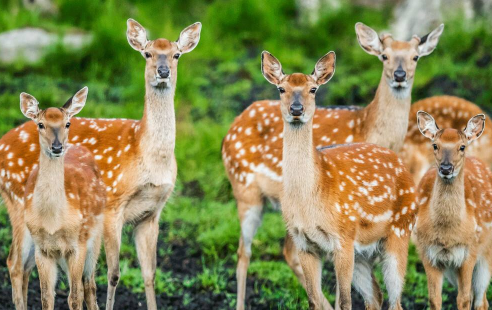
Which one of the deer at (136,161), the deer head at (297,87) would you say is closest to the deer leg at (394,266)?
the deer head at (297,87)

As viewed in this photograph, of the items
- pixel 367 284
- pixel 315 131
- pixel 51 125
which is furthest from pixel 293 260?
pixel 51 125

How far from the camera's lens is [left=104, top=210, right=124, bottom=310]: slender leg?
784cm

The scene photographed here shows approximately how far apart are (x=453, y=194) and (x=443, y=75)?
219 inches

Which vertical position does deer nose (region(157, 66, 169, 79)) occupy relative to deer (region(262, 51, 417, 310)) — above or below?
above

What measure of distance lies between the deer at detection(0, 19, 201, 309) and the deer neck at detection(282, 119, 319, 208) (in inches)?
55.0

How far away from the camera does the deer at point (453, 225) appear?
7.41 m

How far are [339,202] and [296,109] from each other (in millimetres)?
790

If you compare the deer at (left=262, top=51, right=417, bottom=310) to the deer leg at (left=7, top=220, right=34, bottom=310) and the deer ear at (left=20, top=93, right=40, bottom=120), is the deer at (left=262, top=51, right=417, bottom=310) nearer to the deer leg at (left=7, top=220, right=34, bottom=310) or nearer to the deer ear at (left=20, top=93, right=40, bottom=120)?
the deer ear at (left=20, top=93, right=40, bottom=120)

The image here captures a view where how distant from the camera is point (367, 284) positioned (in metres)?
7.62

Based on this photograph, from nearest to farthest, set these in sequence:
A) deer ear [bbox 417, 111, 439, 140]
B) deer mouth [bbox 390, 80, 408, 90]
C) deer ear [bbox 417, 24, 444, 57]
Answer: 1. deer ear [bbox 417, 111, 439, 140]
2. deer mouth [bbox 390, 80, 408, 90]
3. deer ear [bbox 417, 24, 444, 57]

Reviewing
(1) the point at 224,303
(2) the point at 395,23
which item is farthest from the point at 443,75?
(1) the point at 224,303

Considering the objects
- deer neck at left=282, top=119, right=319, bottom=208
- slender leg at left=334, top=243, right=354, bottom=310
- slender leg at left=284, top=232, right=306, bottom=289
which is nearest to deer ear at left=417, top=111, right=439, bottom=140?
deer neck at left=282, top=119, right=319, bottom=208

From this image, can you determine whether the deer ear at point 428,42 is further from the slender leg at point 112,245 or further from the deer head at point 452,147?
the slender leg at point 112,245

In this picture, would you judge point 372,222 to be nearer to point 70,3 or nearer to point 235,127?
point 235,127
